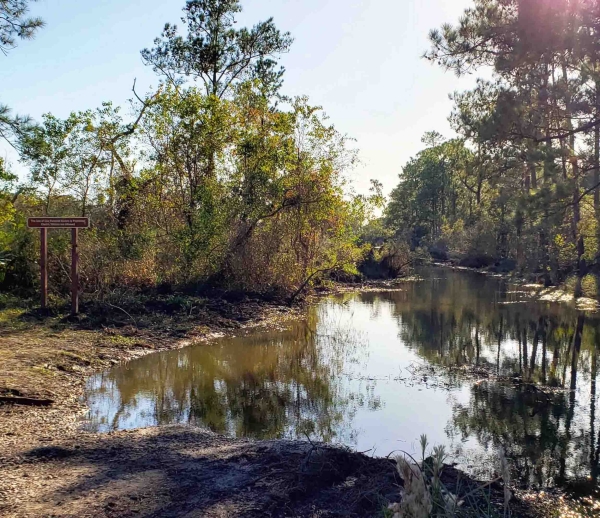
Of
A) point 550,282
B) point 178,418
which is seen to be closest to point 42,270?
point 178,418

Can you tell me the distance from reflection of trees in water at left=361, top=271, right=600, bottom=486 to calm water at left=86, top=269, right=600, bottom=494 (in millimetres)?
26

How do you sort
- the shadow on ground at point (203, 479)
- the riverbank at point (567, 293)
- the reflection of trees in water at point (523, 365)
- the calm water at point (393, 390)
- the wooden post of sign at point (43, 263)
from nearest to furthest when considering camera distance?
the shadow on ground at point (203, 479), the reflection of trees in water at point (523, 365), the calm water at point (393, 390), the wooden post of sign at point (43, 263), the riverbank at point (567, 293)

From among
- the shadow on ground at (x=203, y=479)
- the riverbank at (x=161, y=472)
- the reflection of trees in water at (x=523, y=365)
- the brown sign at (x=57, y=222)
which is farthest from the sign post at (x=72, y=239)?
the reflection of trees in water at (x=523, y=365)

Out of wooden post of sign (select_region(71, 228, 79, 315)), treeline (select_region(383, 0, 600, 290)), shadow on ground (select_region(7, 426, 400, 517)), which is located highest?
treeline (select_region(383, 0, 600, 290))

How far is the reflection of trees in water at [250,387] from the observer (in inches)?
298

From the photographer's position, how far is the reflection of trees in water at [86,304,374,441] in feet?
24.8

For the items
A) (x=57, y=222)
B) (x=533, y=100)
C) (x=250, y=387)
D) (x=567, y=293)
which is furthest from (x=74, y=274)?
(x=567, y=293)

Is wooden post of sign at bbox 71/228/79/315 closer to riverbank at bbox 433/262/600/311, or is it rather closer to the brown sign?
the brown sign

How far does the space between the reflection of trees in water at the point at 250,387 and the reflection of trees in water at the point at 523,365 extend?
1.79 m

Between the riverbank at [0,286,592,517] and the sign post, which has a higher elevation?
the sign post

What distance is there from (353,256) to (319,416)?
607 inches

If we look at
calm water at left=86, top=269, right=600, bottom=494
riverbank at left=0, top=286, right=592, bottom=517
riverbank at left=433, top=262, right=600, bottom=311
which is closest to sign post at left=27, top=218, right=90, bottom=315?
calm water at left=86, top=269, right=600, bottom=494

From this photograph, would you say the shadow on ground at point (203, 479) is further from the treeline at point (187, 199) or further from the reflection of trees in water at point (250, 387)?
the treeline at point (187, 199)

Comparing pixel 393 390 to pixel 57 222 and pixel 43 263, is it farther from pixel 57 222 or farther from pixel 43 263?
pixel 43 263
